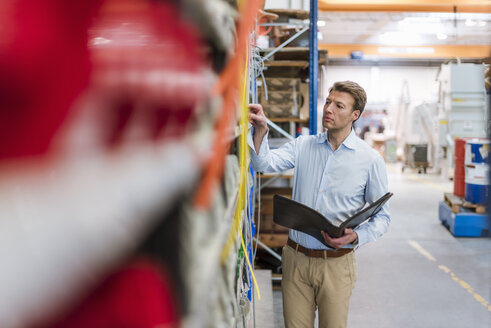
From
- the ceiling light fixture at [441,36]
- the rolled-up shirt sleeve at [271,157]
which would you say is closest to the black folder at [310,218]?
the rolled-up shirt sleeve at [271,157]

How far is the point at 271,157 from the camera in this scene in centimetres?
289

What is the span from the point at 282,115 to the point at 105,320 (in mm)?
4808

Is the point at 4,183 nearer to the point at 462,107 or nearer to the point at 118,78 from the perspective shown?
the point at 118,78

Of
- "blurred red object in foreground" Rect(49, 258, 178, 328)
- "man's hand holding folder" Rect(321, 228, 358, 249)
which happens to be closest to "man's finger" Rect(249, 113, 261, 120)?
"man's hand holding folder" Rect(321, 228, 358, 249)

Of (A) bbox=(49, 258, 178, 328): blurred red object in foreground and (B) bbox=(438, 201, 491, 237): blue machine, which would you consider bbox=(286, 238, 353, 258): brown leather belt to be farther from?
(B) bbox=(438, 201, 491, 237): blue machine

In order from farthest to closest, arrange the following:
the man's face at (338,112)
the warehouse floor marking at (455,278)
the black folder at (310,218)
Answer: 1. the warehouse floor marking at (455,278)
2. the man's face at (338,112)
3. the black folder at (310,218)

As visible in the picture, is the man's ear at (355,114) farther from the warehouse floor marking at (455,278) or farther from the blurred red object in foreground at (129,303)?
the warehouse floor marking at (455,278)

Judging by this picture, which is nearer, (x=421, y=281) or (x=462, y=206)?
(x=421, y=281)

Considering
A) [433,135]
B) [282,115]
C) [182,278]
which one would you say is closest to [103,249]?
[182,278]

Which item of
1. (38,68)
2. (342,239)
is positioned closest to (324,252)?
(342,239)

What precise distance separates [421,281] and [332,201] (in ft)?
10.0

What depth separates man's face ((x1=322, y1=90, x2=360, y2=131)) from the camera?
2.80 m

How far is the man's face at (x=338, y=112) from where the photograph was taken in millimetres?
2805

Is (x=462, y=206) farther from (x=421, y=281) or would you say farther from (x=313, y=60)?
(x=313, y=60)
